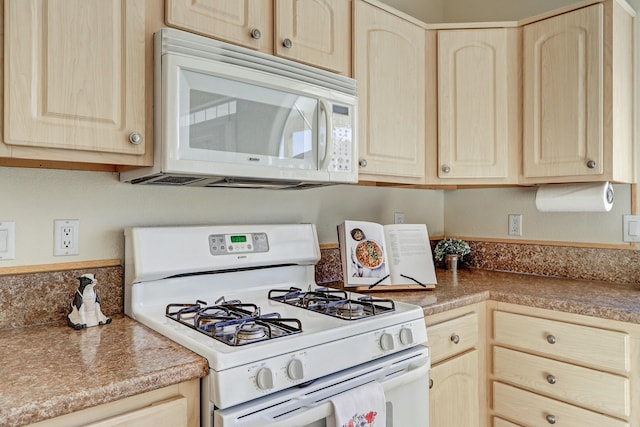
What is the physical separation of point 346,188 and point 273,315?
3.27 feet

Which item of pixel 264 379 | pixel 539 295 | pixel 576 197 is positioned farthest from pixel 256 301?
pixel 576 197

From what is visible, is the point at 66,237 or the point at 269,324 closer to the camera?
the point at 269,324

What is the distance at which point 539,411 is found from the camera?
1.73 meters

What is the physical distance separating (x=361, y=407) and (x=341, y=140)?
0.89 m

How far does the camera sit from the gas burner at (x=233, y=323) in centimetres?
116

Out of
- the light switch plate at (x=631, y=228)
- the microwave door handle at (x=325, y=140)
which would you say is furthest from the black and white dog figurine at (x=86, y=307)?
the light switch plate at (x=631, y=228)

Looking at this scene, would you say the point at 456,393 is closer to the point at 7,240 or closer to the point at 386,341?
the point at 386,341

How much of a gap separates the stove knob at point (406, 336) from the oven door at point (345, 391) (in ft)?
0.15

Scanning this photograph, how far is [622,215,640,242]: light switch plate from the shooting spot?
1983 millimetres

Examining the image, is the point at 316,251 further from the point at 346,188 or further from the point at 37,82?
the point at 37,82

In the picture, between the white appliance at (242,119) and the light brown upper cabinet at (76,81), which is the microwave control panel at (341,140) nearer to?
the white appliance at (242,119)

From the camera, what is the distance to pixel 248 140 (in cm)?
141

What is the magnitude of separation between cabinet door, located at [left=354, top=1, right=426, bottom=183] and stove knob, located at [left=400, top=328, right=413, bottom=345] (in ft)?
2.19

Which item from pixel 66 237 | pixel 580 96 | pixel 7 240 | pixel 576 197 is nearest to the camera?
pixel 7 240
